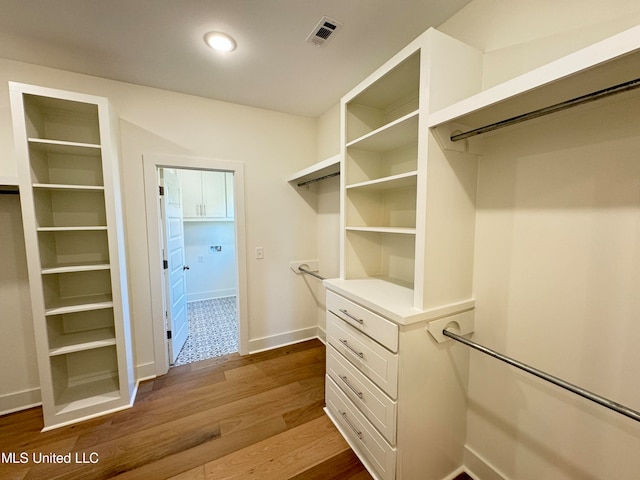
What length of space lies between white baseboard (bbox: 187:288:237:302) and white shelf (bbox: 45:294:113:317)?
8.62 feet

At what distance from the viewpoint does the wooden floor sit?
1.47 metres

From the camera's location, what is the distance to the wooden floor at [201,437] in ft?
4.83

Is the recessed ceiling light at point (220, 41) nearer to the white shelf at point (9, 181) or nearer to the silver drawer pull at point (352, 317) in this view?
the white shelf at point (9, 181)

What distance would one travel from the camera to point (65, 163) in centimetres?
196

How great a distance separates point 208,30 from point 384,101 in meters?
1.23

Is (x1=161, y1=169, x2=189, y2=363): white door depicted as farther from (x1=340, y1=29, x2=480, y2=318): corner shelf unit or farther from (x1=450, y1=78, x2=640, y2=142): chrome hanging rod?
(x1=450, y1=78, x2=640, y2=142): chrome hanging rod

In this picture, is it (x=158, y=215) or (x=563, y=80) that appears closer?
(x=563, y=80)

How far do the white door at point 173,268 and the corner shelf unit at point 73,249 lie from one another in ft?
1.46

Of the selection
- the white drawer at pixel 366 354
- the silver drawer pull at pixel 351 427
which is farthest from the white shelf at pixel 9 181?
the silver drawer pull at pixel 351 427

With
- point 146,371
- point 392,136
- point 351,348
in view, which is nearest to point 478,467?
point 351,348

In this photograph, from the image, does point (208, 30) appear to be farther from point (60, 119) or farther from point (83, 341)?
point (83, 341)

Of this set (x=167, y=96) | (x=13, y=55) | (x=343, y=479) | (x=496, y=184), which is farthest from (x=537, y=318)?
(x=13, y=55)

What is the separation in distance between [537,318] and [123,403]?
9.46 feet

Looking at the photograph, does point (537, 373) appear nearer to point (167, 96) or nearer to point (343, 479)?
point (343, 479)
